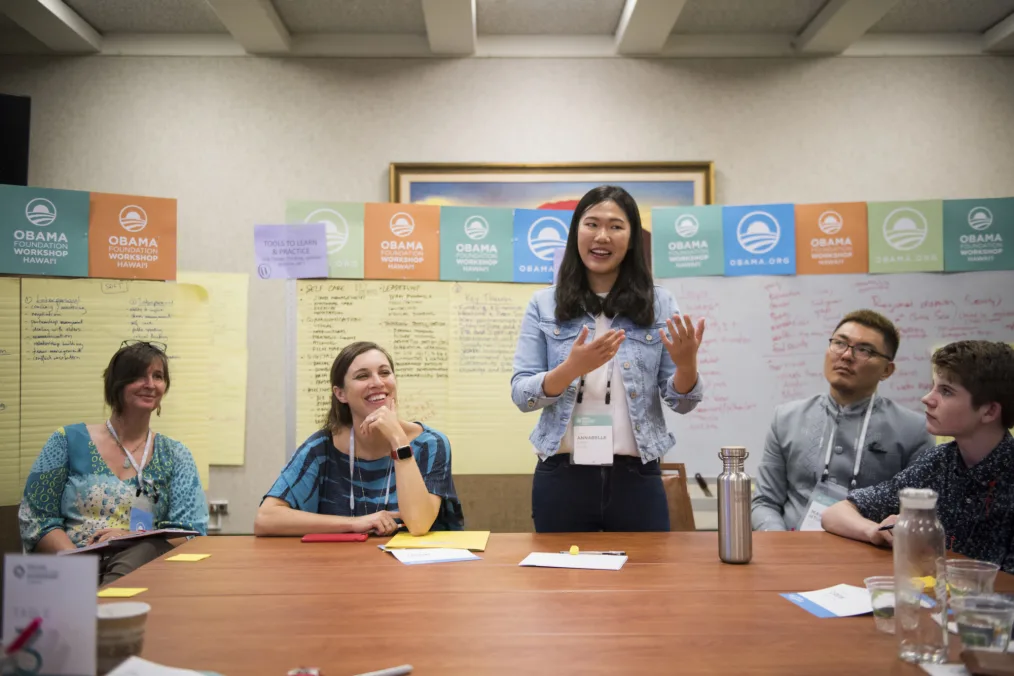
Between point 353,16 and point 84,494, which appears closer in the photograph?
point 84,494

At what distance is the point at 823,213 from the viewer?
12.2 ft

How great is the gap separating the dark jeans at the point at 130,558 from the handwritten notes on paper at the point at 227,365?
67.6 inches

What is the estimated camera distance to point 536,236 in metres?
3.71

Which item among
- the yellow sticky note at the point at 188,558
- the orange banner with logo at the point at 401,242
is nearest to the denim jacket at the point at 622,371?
the yellow sticky note at the point at 188,558

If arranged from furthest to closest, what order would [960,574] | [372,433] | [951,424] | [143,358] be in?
[143,358]
[372,433]
[951,424]
[960,574]

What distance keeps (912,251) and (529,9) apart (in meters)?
2.32

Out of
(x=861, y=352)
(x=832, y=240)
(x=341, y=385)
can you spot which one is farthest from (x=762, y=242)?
(x=341, y=385)

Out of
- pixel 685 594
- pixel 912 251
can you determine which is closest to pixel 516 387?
pixel 685 594

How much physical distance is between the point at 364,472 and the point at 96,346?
185 cm

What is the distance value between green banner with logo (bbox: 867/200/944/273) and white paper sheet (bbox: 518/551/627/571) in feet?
9.12

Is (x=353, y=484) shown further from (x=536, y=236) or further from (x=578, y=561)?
(x=536, y=236)

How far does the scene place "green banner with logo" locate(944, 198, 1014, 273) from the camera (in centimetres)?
369

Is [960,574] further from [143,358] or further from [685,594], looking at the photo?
[143,358]

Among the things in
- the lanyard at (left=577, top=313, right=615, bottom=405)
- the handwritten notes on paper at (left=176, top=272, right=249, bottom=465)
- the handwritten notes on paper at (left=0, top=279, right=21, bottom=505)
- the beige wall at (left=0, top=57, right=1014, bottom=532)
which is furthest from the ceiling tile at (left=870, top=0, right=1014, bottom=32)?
the handwritten notes on paper at (left=0, top=279, right=21, bottom=505)
